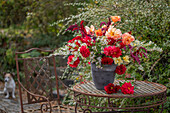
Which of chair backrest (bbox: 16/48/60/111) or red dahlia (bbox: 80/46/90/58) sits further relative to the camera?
chair backrest (bbox: 16/48/60/111)

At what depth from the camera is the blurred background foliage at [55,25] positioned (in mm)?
2902

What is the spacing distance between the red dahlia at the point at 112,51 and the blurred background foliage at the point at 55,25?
125 centimetres

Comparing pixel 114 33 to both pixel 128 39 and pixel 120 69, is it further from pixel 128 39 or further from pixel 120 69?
pixel 120 69

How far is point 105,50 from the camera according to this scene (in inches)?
66.7

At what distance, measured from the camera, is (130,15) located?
2.95 metres

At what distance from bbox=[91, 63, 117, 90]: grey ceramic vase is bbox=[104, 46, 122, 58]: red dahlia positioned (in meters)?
0.16

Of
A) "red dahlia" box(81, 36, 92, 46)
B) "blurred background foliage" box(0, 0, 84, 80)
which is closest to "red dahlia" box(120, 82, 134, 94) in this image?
"red dahlia" box(81, 36, 92, 46)

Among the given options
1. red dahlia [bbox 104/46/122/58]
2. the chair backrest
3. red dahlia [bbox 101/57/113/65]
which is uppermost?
red dahlia [bbox 104/46/122/58]

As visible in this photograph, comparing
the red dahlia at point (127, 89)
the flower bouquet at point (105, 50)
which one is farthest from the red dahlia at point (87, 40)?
the red dahlia at point (127, 89)

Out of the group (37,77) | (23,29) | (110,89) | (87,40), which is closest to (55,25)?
(23,29)

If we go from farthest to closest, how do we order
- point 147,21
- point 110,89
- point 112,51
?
point 147,21 < point 110,89 < point 112,51

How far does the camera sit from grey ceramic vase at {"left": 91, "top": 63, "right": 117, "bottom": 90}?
182 cm

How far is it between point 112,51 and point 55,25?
5.01 m

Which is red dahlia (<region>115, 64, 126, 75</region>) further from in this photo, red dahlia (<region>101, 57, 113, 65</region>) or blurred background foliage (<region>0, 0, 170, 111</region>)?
blurred background foliage (<region>0, 0, 170, 111</region>)
